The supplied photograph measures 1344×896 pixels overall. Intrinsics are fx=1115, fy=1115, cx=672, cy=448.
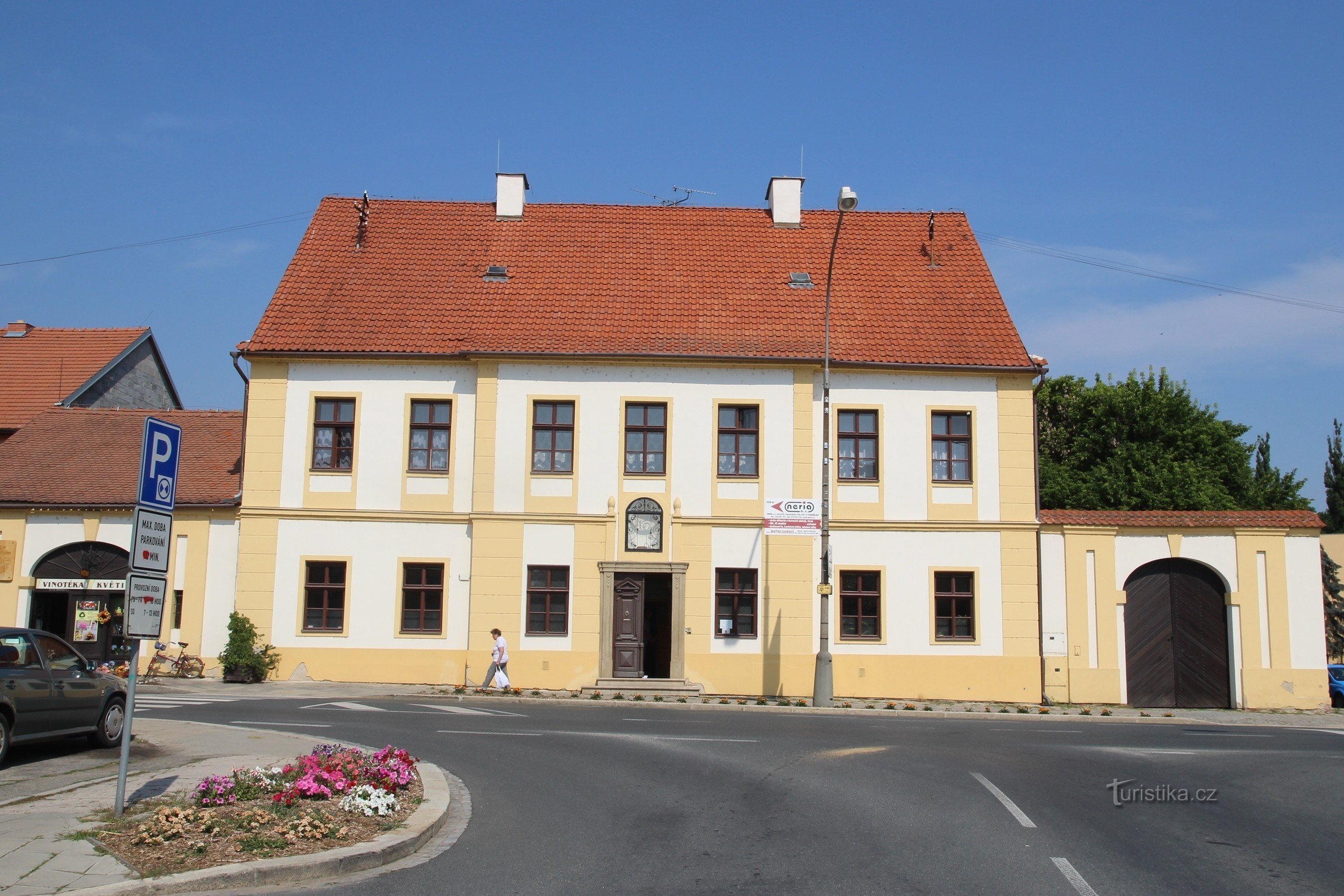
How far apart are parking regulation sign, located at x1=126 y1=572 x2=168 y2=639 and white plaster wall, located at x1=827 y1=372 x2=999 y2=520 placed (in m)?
18.4

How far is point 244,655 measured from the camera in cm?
2420

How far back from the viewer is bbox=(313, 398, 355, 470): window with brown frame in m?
25.7

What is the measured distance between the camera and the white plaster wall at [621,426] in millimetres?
25281

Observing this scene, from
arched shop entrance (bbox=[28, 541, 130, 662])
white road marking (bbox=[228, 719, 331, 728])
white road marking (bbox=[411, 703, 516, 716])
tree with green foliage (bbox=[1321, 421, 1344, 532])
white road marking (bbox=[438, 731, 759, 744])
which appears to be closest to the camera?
white road marking (bbox=[438, 731, 759, 744])

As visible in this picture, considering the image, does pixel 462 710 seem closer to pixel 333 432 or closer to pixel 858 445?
pixel 333 432

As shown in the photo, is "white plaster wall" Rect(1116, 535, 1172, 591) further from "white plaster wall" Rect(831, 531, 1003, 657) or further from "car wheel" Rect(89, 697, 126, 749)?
"car wheel" Rect(89, 697, 126, 749)

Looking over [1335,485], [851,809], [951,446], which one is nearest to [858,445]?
[951,446]

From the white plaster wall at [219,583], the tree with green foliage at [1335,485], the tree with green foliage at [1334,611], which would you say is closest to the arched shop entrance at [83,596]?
the white plaster wall at [219,583]

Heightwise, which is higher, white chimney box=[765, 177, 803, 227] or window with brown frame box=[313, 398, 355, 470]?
white chimney box=[765, 177, 803, 227]

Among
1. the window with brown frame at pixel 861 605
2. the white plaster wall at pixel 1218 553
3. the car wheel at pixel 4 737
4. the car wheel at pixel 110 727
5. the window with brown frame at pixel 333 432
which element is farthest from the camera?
the window with brown frame at pixel 333 432

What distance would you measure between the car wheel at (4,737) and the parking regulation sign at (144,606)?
11.0 ft

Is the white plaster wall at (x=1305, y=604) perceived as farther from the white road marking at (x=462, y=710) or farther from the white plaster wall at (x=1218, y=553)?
the white road marking at (x=462, y=710)

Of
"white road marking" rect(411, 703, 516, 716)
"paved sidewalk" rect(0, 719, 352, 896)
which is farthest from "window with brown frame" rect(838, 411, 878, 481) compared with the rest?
"paved sidewalk" rect(0, 719, 352, 896)

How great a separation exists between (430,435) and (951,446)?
12101mm
